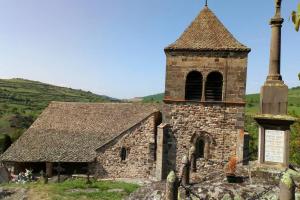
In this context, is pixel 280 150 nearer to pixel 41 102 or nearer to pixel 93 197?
pixel 93 197

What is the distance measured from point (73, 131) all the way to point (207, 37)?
567 inches

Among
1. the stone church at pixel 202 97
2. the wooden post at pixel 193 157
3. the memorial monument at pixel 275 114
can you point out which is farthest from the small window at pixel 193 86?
the memorial monument at pixel 275 114

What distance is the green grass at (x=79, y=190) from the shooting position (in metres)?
17.2

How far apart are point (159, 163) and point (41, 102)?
255ft

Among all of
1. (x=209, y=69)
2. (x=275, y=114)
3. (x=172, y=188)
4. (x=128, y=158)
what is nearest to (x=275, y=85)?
(x=275, y=114)

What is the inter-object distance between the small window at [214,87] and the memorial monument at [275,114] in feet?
25.7

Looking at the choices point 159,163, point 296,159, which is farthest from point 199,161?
point 296,159

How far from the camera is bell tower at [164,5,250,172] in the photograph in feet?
55.2

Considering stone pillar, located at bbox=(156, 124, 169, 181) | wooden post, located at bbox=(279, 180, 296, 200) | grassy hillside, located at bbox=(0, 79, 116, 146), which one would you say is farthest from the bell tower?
grassy hillside, located at bbox=(0, 79, 116, 146)

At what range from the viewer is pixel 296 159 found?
28484mm

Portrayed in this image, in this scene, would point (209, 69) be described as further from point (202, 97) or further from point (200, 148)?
point (200, 148)

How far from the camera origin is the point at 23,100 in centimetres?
8575

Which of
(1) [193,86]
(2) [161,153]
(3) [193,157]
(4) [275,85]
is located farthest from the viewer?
(1) [193,86]

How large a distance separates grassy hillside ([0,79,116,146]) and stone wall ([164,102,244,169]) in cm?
3503
